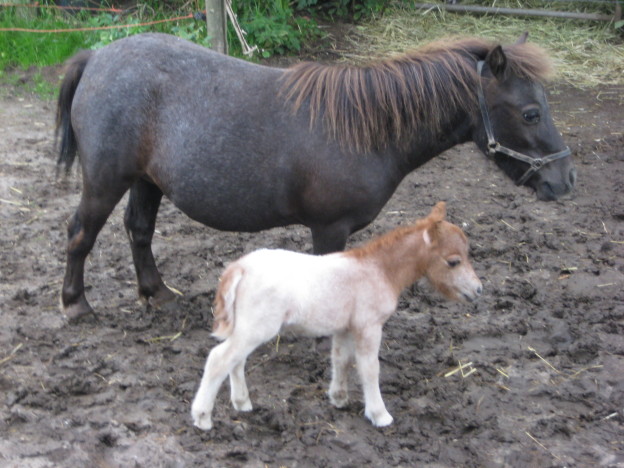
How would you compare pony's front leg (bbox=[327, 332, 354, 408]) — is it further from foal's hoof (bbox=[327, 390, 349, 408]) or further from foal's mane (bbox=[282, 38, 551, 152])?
foal's mane (bbox=[282, 38, 551, 152])

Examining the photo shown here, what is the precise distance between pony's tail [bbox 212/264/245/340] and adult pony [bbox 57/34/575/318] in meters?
0.83

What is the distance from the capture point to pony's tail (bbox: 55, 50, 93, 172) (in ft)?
15.1

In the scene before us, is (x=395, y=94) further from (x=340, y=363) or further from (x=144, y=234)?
(x=144, y=234)

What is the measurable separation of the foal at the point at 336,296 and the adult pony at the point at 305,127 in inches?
20.6

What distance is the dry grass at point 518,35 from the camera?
959 cm

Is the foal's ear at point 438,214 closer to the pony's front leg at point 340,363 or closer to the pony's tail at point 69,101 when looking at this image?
the pony's front leg at point 340,363

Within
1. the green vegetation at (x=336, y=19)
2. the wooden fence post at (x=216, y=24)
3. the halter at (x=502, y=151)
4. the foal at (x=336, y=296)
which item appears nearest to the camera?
the foal at (x=336, y=296)

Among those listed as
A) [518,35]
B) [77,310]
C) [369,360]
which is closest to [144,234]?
[77,310]

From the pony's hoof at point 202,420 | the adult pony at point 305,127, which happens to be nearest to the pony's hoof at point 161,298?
the adult pony at point 305,127

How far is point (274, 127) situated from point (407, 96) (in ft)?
2.34

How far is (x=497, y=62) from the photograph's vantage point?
4.06m

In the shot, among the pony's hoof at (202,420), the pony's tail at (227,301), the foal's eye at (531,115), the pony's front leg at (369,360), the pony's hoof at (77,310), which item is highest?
the foal's eye at (531,115)

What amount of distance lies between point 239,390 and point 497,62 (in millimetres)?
2118

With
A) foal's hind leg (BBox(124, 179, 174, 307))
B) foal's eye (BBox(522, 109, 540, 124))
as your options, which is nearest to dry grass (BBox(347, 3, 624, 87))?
foal's hind leg (BBox(124, 179, 174, 307))
